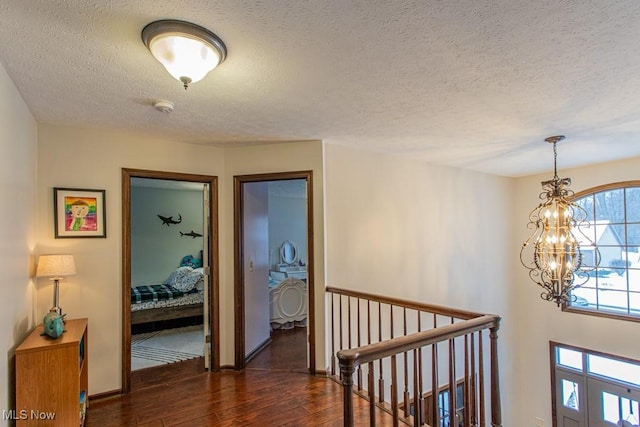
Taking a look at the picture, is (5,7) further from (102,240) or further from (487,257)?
(487,257)

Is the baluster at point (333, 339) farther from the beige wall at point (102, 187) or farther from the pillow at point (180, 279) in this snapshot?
the pillow at point (180, 279)

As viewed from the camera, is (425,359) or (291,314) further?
(291,314)

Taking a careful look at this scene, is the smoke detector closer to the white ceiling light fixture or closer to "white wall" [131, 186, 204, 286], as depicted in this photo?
the white ceiling light fixture

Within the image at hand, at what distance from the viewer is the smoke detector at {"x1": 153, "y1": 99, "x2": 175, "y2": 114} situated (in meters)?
2.46

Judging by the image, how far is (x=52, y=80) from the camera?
212 cm

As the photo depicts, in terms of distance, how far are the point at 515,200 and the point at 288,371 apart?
4788 mm

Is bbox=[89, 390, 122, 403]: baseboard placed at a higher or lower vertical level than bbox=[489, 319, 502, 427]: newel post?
lower

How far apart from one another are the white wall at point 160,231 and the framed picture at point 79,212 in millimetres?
3516

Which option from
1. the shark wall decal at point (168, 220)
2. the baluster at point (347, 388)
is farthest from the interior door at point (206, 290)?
the shark wall decal at point (168, 220)

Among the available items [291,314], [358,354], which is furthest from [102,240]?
[291,314]

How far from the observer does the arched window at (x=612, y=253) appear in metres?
4.87

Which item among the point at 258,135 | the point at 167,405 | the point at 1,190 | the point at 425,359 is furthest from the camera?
the point at 425,359

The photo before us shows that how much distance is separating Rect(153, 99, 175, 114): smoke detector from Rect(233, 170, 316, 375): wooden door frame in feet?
3.98

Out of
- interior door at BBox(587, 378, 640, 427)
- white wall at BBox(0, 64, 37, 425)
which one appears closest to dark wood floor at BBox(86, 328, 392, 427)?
white wall at BBox(0, 64, 37, 425)
